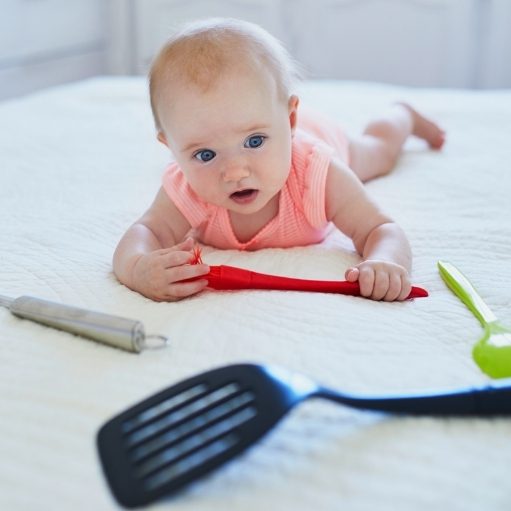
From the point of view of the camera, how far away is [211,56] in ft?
2.89

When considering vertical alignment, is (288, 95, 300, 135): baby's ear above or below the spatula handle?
above

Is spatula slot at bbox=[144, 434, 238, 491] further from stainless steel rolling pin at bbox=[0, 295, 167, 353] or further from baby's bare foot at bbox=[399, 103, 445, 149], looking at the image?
baby's bare foot at bbox=[399, 103, 445, 149]

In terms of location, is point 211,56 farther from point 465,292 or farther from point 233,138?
point 465,292

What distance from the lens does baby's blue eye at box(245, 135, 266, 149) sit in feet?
2.97

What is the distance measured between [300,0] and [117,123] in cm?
115

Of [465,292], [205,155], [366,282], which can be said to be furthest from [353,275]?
[205,155]

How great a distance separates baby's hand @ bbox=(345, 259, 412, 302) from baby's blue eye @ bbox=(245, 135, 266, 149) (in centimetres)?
20

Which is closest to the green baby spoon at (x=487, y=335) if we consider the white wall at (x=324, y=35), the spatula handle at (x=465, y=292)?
the spatula handle at (x=465, y=292)

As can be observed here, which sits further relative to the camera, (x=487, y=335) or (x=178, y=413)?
(x=487, y=335)

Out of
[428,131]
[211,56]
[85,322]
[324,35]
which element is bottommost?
[324,35]

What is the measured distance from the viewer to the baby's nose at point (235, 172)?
886mm

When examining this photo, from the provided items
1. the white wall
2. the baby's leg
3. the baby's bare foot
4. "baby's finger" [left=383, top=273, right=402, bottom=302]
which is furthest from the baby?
the white wall

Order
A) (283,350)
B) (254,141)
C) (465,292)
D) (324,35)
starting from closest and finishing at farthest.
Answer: (283,350) < (465,292) < (254,141) < (324,35)

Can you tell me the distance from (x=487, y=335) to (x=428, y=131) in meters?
0.80
